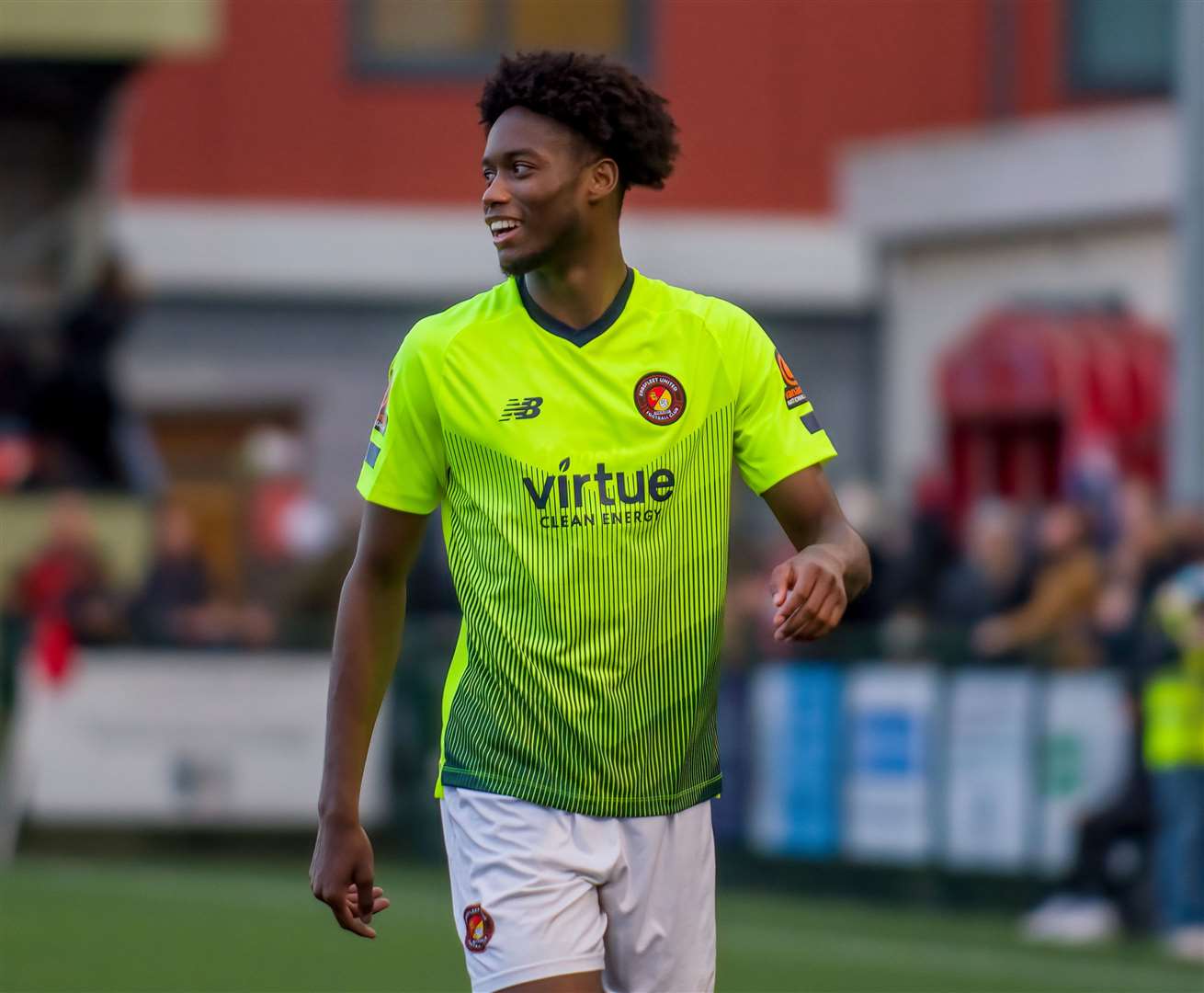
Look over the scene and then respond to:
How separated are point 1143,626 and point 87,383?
9.74 metres

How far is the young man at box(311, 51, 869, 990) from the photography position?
15.1 ft

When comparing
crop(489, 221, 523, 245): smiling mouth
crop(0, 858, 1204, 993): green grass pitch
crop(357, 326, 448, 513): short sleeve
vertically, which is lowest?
crop(0, 858, 1204, 993): green grass pitch

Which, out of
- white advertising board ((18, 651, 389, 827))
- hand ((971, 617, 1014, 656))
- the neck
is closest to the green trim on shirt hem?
the neck

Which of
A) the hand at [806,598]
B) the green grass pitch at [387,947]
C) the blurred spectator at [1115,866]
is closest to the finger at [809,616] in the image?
the hand at [806,598]

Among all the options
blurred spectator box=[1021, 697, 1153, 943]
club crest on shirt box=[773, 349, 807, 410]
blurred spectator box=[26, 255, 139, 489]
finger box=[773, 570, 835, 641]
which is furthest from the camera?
blurred spectator box=[26, 255, 139, 489]

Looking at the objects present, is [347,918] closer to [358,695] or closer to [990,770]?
[358,695]

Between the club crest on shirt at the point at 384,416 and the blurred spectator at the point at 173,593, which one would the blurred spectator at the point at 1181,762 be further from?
the club crest on shirt at the point at 384,416

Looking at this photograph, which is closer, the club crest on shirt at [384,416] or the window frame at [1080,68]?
the club crest on shirt at [384,416]

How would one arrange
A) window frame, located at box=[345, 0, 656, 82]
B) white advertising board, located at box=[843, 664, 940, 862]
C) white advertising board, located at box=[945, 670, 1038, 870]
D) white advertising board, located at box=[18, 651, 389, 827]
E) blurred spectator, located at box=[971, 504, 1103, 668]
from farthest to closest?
1. window frame, located at box=[345, 0, 656, 82]
2. white advertising board, located at box=[18, 651, 389, 827]
3. white advertising board, located at box=[843, 664, 940, 862]
4. white advertising board, located at box=[945, 670, 1038, 870]
5. blurred spectator, located at box=[971, 504, 1103, 668]

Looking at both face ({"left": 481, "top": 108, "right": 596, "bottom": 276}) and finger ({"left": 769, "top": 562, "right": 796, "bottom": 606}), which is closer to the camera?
finger ({"left": 769, "top": 562, "right": 796, "bottom": 606})

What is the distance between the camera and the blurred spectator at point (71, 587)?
16141 mm

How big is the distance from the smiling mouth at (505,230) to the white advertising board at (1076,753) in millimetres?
8293

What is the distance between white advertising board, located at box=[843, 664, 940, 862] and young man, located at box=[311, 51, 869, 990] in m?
9.03

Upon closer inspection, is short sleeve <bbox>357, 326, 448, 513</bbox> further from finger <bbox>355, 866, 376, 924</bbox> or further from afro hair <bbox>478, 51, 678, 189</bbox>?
finger <bbox>355, 866, 376, 924</bbox>
